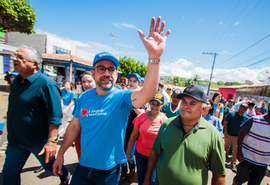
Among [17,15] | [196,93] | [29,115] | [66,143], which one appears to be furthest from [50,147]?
[17,15]

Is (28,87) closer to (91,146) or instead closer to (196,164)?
(91,146)

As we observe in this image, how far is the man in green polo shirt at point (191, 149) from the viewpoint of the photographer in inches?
56.7

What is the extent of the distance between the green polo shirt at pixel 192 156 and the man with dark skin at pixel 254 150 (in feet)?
4.54

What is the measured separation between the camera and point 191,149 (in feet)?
4.78

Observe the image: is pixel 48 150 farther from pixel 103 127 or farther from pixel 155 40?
pixel 155 40

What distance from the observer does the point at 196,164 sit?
4.72ft

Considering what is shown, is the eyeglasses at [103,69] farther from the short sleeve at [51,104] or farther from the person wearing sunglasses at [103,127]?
the short sleeve at [51,104]

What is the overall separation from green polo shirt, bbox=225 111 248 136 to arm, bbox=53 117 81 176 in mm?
4447

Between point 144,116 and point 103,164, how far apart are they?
1.09 metres

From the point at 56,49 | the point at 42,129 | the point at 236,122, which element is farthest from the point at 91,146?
the point at 56,49

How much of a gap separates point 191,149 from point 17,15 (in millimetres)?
11091

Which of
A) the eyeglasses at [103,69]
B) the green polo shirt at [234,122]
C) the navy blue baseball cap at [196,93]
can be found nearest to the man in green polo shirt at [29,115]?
the eyeglasses at [103,69]

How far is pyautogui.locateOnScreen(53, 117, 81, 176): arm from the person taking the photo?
1.65m

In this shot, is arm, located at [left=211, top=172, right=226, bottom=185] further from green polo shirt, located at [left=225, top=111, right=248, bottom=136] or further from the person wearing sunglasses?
green polo shirt, located at [left=225, top=111, right=248, bottom=136]
